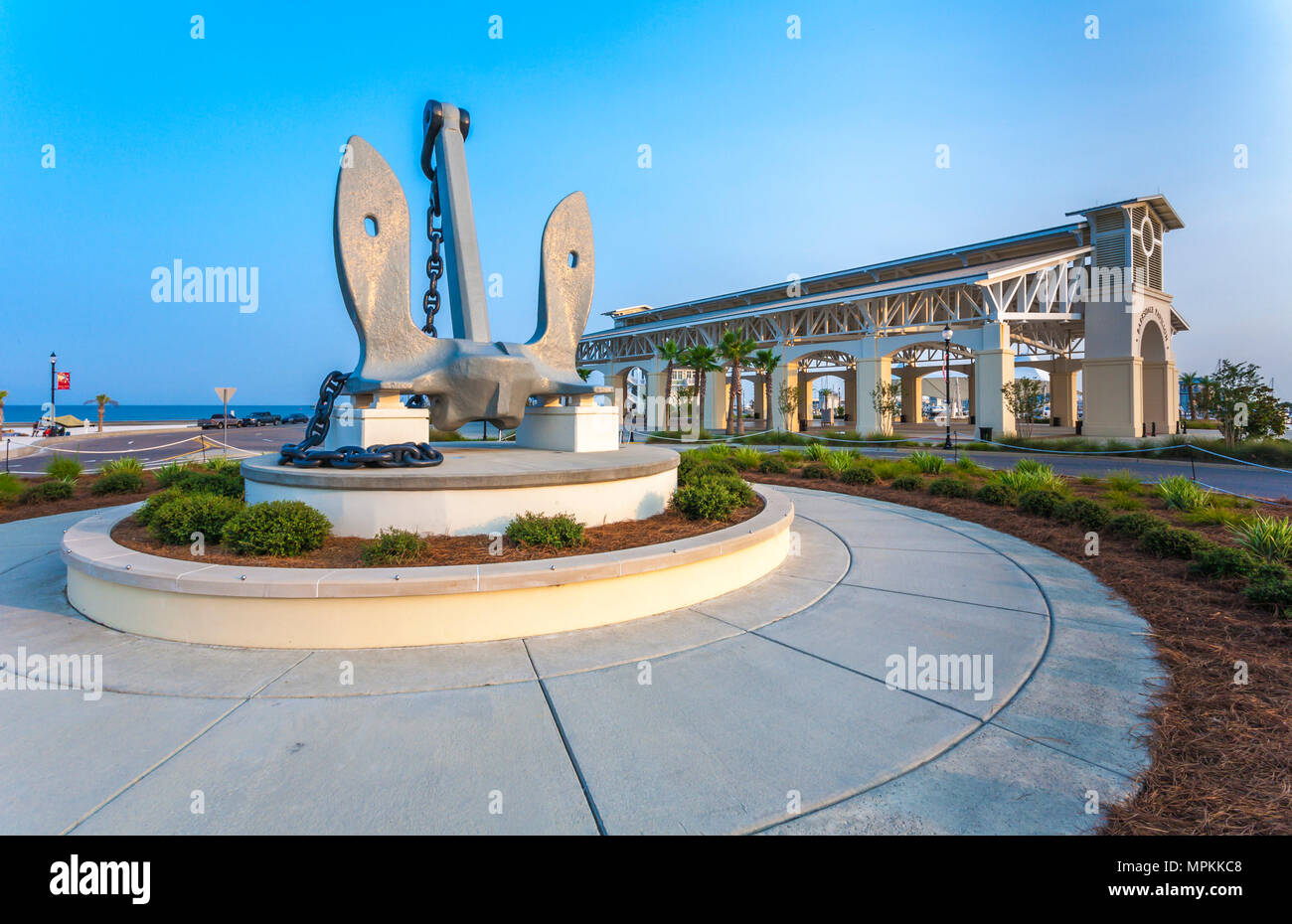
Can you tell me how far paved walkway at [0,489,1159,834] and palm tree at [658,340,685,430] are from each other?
34775mm

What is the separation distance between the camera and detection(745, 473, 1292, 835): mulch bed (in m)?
2.77

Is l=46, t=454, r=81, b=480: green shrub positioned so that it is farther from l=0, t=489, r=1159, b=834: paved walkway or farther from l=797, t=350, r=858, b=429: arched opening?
l=797, t=350, r=858, b=429: arched opening

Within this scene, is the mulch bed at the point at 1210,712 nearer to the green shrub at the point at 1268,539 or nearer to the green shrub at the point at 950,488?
the green shrub at the point at 1268,539

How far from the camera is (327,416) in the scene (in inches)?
384

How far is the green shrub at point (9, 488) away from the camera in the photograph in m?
12.0

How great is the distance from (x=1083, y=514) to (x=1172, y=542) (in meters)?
1.73

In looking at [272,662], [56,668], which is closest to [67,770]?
[272,662]

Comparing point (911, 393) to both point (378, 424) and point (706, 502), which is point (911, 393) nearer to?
point (706, 502)

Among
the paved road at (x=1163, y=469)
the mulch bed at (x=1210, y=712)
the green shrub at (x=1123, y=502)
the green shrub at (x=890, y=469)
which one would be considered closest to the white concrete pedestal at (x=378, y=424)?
the mulch bed at (x=1210, y=712)

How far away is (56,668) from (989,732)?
21.7ft

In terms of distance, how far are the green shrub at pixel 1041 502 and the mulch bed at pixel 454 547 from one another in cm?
578

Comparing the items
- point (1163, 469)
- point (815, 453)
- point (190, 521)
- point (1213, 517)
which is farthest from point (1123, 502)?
A: point (190, 521)

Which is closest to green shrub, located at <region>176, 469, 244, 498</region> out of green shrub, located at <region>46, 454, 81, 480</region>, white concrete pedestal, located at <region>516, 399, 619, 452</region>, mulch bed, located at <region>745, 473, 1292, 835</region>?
white concrete pedestal, located at <region>516, 399, 619, 452</region>
